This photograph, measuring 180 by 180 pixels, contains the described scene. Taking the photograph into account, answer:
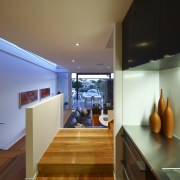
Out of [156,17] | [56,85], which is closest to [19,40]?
[156,17]

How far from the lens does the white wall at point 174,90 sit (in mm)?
1975

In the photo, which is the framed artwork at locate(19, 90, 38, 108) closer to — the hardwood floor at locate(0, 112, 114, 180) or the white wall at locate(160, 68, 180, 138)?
the hardwood floor at locate(0, 112, 114, 180)

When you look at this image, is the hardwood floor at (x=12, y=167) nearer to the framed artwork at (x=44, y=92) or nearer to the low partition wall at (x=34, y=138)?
the low partition wall at (x=34, y=138)

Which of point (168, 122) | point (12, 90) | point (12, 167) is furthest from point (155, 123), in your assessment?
point (12, 90)

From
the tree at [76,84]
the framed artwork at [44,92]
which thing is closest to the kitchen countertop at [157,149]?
the framed artwork at [44,92]

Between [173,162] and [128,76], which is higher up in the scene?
[128,76]

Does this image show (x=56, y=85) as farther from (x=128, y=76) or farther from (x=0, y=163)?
(x=128, y=76)

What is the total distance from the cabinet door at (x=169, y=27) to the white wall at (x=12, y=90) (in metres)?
4.58

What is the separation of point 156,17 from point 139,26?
40cm

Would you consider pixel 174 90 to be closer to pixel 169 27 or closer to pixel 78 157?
pixel 169 27

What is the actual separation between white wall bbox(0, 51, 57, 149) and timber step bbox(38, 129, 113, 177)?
1.82 m

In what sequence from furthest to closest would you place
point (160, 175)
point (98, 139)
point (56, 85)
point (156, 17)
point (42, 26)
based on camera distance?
point (56, 85) < point (98, 139) < point (42, 26) < point (156, 17) < point (160, 175)

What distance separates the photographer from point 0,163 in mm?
3494

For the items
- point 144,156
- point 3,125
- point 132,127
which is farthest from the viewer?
point 3,125
